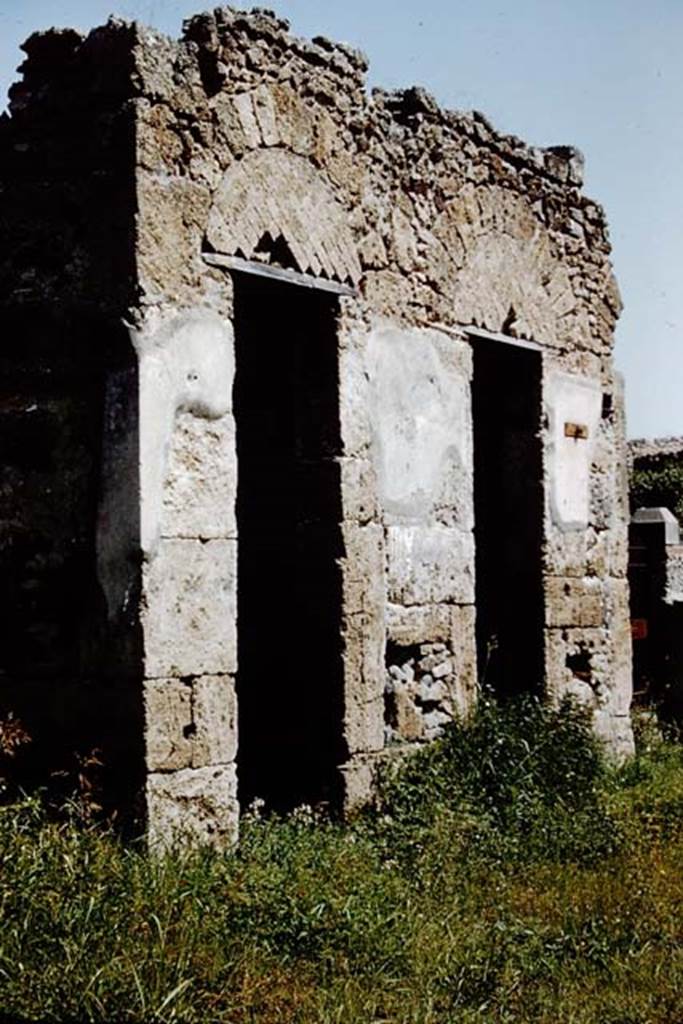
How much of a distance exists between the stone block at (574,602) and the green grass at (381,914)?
1.55 meters

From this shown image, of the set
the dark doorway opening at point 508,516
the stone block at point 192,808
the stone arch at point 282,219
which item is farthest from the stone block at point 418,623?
the stone arch at point 282,219

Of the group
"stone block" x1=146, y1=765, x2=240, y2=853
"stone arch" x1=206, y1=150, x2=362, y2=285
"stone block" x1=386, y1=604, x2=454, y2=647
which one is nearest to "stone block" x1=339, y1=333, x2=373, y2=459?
"stone arch" x1=206, y1=150, x2=362, y2=285

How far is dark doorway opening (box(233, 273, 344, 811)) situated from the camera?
6594mm

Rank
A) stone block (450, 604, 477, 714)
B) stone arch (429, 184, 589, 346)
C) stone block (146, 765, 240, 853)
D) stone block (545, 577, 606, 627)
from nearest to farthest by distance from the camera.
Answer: stone block (146, 765, 240, 853), stone block (450, 604, 477, 714), stone arch (429, 184, 589, 346), stone block (545, 577, 606, 627)

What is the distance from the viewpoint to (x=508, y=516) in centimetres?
859

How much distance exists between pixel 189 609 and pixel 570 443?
12.5 feet

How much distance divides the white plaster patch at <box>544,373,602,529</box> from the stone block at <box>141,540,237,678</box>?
10.5 feet

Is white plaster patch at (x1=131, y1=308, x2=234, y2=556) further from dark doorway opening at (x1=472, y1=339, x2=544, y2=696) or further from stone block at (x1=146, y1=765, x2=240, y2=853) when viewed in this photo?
dark doorway opening at (x1=472, y1=339, x2=544, y2=696)

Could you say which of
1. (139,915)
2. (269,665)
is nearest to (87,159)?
(269,665)

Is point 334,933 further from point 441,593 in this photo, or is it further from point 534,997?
point 441,593

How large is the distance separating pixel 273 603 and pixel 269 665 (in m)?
0.30

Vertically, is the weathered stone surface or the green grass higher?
the weathered stone surface

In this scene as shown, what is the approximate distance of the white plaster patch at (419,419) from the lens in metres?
7.00

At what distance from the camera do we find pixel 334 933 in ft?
16.0
